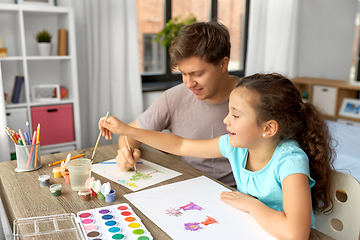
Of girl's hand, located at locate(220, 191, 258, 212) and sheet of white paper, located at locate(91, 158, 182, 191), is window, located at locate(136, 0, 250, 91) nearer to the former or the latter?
sheet of white paper, located at locate(91, 158, 182, 191)

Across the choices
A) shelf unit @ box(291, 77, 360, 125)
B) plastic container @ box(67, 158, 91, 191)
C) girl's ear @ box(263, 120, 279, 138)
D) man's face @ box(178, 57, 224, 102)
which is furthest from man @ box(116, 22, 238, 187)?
shelf unit @ box(291, 77, 360, 125)

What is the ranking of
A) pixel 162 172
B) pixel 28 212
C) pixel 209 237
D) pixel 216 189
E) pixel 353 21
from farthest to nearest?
pixel 353 21
pixel 162 172
pixel 216 189
pixel 28 212
pixel 209 237

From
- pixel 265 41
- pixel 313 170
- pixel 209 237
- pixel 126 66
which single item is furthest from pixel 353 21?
pixel 209 237

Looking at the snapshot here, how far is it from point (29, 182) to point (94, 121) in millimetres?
1724

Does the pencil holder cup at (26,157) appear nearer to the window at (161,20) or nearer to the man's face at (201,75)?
the man's face at (201,75)

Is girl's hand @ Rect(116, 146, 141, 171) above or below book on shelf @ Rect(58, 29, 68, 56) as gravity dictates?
below

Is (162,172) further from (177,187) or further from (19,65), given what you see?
(19,65)

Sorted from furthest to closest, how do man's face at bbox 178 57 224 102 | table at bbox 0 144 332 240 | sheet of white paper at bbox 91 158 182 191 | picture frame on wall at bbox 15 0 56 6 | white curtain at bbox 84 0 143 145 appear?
white curtain at bbox 84 0 143 145, picture frame on wall at bbox 15 0 56 6, man's face at bbox 178 57 224 102, sheet of white paper at bbox 91 158 182 191, table at bbox 0 144 332 240

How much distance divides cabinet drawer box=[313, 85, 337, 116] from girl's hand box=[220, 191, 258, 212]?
9.01ft

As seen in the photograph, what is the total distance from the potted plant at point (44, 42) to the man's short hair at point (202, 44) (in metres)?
1.45

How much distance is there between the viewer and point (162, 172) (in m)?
1.18

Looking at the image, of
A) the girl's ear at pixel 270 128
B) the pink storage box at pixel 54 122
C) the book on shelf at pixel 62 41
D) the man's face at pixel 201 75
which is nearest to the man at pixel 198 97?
the man's face at pixel 201 75

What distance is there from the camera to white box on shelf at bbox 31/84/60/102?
7.93 ft

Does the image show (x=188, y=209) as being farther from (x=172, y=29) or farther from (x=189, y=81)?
(x=172, y=29)
